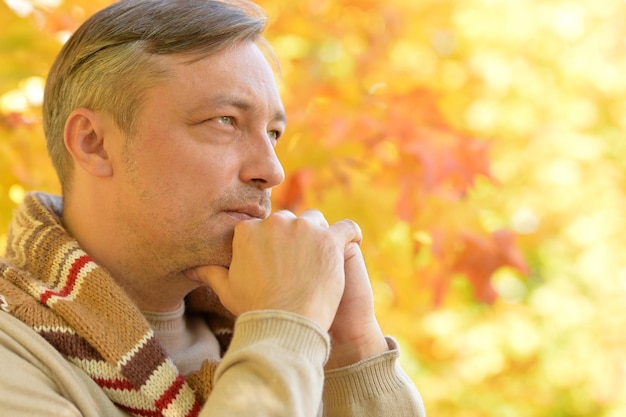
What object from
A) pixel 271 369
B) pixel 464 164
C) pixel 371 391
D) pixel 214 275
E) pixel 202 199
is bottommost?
pixel 271 369

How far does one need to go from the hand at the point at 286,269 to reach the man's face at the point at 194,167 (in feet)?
0.19

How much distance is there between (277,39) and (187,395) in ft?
3.74

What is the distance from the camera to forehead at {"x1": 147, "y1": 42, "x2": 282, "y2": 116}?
4.99 feet

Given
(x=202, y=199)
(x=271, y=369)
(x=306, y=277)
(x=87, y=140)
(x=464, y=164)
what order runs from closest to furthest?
1. (x=271, y=369)
2. (x=306, y=277)
3. (x=202, y=199)
4. (x=87, y=140)
5. (x=464, y=164)

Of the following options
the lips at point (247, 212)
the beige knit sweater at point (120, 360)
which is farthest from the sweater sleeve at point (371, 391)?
the lips at point (247, 212)

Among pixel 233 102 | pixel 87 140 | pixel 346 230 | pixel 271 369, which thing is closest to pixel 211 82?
pixel 233 102

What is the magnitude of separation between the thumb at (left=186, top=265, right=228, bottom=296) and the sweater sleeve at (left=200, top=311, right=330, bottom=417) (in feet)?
0.68

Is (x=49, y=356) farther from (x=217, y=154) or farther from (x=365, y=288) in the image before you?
(x=365, y=288)

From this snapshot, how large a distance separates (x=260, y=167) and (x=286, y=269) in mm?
265

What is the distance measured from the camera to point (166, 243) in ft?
5.01

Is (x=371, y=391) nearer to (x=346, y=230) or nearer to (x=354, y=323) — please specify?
(x=354, y=323)

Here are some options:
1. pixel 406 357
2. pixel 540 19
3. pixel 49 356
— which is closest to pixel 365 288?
pixel 49 356

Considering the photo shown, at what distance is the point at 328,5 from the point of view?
7.45ft

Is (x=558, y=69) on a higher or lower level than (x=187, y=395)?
higher
